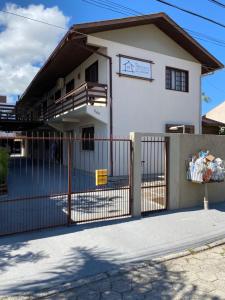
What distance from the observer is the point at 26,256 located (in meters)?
4.54

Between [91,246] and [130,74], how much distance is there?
30.5ft

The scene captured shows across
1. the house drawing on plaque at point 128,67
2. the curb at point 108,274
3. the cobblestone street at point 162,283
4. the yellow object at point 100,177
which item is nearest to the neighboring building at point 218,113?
the house drawing on plaque at point 128,67

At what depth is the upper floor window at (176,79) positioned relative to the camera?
14.2 m

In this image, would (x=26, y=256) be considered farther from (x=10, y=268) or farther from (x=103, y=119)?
(x=103, y=119)

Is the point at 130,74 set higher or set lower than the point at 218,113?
lower

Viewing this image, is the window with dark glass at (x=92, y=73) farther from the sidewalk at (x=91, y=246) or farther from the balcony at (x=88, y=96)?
the sidewalk at (x=91, y=246)

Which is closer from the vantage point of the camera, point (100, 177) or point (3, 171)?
point (100, 177)

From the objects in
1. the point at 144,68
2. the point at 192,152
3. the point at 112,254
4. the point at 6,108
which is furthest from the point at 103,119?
the point at 6,108

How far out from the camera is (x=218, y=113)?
1113 inches

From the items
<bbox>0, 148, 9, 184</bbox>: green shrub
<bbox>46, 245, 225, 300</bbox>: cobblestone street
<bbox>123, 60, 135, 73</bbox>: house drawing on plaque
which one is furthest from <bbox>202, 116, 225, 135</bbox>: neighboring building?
<bbox>46, 245, 225, 300</bbox>: cobblestone street

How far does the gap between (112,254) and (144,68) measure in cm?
1015

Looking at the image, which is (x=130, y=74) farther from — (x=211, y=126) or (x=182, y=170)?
(x=211, y=126)

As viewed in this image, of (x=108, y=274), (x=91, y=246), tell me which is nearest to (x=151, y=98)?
(x=91, y=246)

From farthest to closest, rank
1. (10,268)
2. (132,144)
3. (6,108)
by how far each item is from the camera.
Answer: (6,108)
(132,144)
(10,268)
